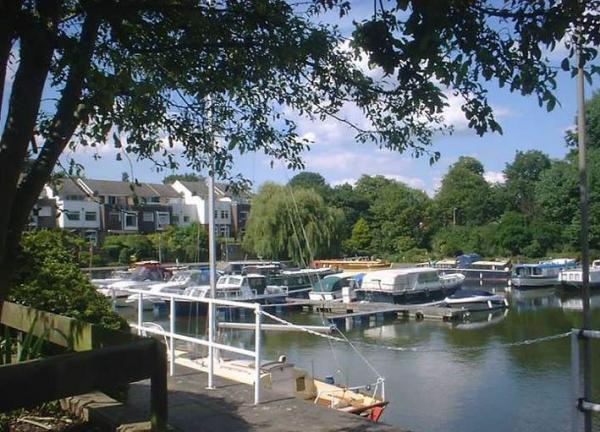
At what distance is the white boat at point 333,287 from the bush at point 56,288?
1545 inches

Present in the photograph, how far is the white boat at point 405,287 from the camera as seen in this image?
45844 millimetres

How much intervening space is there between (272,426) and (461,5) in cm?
380

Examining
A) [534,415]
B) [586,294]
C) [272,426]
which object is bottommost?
[534,415]

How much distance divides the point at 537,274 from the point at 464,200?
35.7m

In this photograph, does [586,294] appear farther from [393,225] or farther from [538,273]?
[393,225]

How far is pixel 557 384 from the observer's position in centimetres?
2209

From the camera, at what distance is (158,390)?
4.59 m

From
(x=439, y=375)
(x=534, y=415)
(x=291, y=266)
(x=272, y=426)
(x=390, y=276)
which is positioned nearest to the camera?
(x=272, y=426)

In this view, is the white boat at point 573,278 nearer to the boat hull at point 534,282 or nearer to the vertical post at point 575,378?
the boat hull at point 534,282

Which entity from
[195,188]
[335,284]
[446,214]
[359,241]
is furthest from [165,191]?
[335,284]

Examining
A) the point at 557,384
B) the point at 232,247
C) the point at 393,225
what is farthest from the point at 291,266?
the point at 557,384

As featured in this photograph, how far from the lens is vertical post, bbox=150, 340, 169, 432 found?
4.58 m

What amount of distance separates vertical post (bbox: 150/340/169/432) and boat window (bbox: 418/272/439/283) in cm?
4373

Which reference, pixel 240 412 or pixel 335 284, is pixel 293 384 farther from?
pixel 335 284
